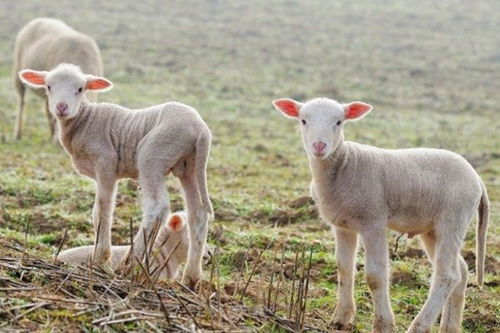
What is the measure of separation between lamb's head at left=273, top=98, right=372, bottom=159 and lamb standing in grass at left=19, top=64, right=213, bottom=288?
2.98ft

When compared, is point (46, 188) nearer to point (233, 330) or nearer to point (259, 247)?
point (259, 247)

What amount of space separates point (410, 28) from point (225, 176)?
3287 cm

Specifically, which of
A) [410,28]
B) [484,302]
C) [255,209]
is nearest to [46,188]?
[255,209]

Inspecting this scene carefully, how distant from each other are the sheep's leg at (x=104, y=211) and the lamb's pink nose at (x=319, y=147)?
2.08 m

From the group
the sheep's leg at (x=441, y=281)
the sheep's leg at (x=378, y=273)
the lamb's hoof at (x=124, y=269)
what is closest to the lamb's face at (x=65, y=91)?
the lamb's hoof at (x=124, y=269)

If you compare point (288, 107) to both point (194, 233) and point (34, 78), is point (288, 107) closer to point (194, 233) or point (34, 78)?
point (194, 233)

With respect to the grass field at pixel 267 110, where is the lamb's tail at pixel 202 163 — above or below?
above

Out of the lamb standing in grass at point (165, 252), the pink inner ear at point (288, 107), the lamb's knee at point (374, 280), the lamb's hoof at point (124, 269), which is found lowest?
the lamb standing in grass at point (165, 252)

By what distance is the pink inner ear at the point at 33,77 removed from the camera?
865 centimetres

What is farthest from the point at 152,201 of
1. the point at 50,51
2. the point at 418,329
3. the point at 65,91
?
the point at 50,51

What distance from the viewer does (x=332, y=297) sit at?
28.7ft

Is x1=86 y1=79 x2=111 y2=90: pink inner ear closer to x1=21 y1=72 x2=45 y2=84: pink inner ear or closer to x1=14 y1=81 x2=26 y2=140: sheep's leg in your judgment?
x1=21 y1=72 x2=45 y2=84: pink inner ear

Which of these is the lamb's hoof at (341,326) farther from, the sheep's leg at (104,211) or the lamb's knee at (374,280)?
the sheep's leg at (104,211)

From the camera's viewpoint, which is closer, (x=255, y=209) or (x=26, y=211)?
(x=26, y=211)
